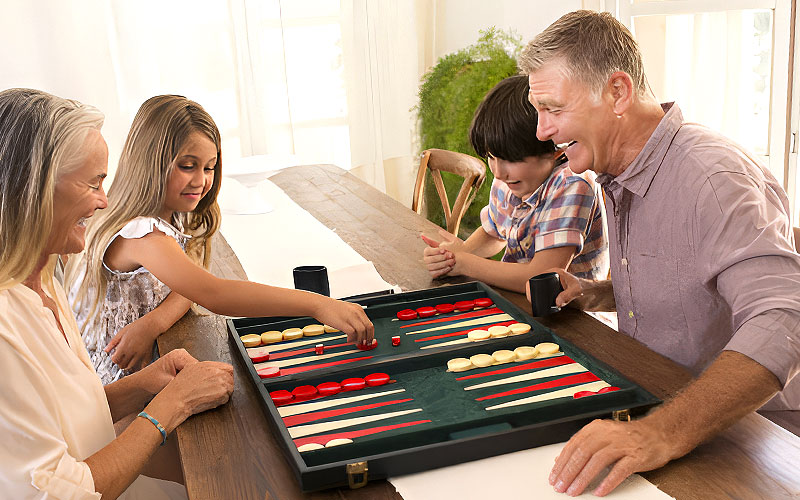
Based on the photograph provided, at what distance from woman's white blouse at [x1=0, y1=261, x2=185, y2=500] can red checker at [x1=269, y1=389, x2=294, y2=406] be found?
14.6 inches

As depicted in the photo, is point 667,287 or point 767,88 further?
point 767,88

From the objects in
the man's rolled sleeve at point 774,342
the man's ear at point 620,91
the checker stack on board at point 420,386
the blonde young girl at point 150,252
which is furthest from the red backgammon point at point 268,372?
the man's ear at point 620,91

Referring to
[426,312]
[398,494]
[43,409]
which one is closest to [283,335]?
[426,312]

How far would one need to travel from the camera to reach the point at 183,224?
2562mm

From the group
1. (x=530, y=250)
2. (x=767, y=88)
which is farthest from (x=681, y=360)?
(x=767, y=88)

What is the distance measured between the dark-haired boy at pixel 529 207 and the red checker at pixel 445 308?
0.27 meters

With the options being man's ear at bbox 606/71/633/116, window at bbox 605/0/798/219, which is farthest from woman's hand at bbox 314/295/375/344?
window at bbox 605/0/798/219

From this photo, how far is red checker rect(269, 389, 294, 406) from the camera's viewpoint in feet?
5.25

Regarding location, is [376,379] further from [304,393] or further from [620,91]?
A: [620,91]

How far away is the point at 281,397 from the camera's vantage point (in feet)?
5.26

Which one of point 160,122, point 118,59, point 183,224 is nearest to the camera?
Answer: point 160,122

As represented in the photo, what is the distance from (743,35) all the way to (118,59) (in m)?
4.08

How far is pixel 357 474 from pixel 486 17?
539 centimetres

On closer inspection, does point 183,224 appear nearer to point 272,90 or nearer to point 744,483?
point 744,483
